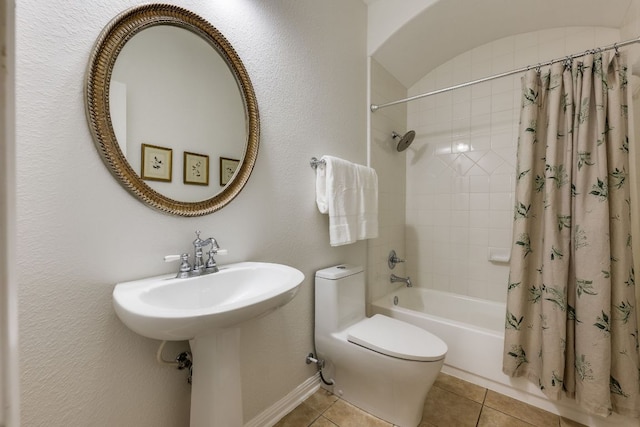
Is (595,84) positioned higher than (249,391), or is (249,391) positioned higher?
(595,84)

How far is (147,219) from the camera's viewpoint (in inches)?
37.1

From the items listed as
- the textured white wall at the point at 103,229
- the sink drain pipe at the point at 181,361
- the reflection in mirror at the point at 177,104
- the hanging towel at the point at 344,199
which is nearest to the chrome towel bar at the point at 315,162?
the hanging towel at the point at 344,199

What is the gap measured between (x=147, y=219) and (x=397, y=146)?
202 cm

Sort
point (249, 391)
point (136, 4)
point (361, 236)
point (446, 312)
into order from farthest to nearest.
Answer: point (446, 312) → point (361, 236) → point (249, 391) → point (136, 4)

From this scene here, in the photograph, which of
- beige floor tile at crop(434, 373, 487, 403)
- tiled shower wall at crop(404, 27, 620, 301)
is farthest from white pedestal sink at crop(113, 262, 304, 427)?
tiled shower wall at crop(404, 27, 620, 301)

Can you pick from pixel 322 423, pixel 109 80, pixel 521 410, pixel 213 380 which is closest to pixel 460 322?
pixel 521 410

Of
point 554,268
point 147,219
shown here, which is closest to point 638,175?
point 554,268

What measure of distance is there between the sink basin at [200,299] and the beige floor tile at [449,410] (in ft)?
3.70

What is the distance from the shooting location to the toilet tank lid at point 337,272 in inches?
59.2

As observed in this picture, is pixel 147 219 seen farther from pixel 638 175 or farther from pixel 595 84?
pixel 638 175

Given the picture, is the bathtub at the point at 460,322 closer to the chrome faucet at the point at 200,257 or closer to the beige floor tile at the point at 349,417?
the beige floor tile at the point at 349,417

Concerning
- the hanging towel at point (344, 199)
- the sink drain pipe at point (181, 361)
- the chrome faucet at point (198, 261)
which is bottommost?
the sink drain pipe at point (181, 361)

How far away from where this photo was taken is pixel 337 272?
1.54 metres

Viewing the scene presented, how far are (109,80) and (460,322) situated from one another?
218 cm
